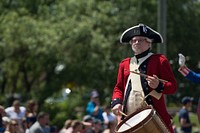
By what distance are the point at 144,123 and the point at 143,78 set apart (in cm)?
70

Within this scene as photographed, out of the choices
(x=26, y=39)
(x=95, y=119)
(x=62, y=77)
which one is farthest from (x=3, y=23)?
(x=95, y=119)

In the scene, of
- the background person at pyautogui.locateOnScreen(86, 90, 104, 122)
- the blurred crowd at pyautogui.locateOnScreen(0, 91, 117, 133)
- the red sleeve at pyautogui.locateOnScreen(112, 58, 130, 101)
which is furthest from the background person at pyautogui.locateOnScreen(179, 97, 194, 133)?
the red sleeve at pyautogui.locateOnScreen(112, 58, 130, 101)

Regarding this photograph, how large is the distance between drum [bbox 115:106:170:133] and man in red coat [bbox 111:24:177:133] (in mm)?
289

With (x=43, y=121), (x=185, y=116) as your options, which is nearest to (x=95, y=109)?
(x=185, y=116)

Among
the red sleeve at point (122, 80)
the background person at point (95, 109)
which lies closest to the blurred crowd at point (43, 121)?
the background person at point (95, 109)

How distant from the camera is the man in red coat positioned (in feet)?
25.5

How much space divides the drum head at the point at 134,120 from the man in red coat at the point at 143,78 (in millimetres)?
252

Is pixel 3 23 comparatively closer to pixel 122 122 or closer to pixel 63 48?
pixel 63 48

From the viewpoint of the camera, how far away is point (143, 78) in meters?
7.80

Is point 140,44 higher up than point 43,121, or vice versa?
Result: point 140,44

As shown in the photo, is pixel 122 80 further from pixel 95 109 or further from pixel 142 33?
pixel 95 109

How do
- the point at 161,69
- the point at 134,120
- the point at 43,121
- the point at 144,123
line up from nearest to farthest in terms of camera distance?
the point at 144,123
the point at 134,120
the point at 161,69
the point at 43,121

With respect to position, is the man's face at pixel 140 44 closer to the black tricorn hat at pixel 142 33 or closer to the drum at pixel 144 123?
the black tricorn hat at pixel 142 33

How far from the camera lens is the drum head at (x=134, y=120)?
7285 millimetres
